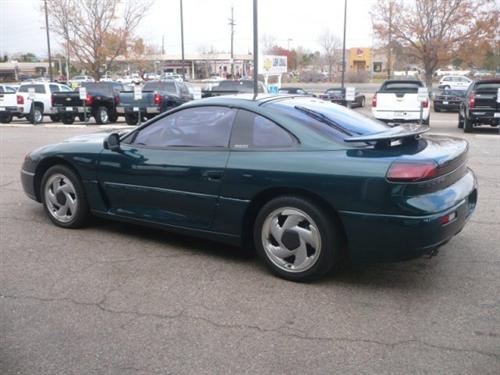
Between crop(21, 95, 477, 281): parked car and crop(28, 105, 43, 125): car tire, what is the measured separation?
58.4ft

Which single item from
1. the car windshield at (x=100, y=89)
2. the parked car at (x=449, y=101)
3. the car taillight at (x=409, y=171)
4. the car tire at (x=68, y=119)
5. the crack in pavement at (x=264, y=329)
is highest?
the car windshield at (x=100, y=89)

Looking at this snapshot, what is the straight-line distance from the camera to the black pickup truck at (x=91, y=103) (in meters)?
21.5

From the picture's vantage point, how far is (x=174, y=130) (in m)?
5.19

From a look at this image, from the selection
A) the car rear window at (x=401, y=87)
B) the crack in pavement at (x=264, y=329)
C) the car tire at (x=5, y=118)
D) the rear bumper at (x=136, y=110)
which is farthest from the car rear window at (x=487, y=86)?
the car tire at (x=5, y=118)

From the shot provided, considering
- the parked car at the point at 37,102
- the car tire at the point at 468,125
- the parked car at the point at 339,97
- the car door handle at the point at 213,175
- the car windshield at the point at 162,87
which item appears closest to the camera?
the car door handle at the point at 213,175

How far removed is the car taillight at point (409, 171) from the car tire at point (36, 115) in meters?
20.5

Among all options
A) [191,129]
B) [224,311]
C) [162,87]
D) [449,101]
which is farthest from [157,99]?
[224,311]

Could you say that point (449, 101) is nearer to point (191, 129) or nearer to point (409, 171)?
point (191, 129)

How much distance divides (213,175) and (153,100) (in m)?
15.7

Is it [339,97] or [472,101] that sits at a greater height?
[472,101]

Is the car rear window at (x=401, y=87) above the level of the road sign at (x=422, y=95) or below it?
above

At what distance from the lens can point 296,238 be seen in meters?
4.34

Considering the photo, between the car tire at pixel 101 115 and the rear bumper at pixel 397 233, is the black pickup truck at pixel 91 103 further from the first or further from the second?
the rear bumper at pixel 397 233

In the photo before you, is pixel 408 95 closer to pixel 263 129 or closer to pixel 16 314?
pixel 263 129
